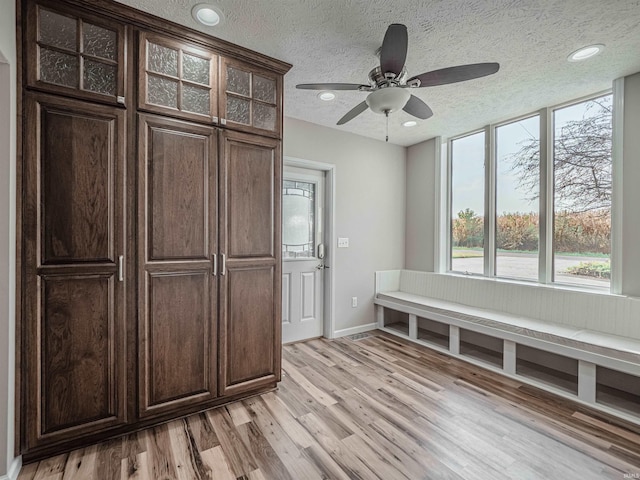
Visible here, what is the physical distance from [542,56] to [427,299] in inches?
108

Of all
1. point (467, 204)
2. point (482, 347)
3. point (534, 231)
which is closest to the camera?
point (534, 231)

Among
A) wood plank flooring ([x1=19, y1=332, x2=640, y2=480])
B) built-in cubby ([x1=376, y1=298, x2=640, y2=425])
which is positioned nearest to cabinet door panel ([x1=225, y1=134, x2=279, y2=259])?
wood plank flooring ([x1=19, y1=332, x2=640, y2=480])

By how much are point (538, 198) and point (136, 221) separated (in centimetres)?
375

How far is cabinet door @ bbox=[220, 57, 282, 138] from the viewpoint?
7.29 feet

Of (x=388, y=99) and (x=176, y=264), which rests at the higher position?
(x=388, y=99)

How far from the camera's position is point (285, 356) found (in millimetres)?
3275

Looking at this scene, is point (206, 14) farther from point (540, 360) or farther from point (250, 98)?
point (540, 360)

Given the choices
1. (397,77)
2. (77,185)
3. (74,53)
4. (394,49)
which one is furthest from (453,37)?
(77,185)

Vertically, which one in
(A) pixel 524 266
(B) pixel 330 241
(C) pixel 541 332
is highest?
(B) pixel 330 241

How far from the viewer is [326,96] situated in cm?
292

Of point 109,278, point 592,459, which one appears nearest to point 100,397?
point 109,278

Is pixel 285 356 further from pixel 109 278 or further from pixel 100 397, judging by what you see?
pixel 109 278

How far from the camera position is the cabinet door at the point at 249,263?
7.36 feet

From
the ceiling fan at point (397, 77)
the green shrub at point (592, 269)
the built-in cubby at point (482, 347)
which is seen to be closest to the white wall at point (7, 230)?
the ceiling fan at point (397, 77)
